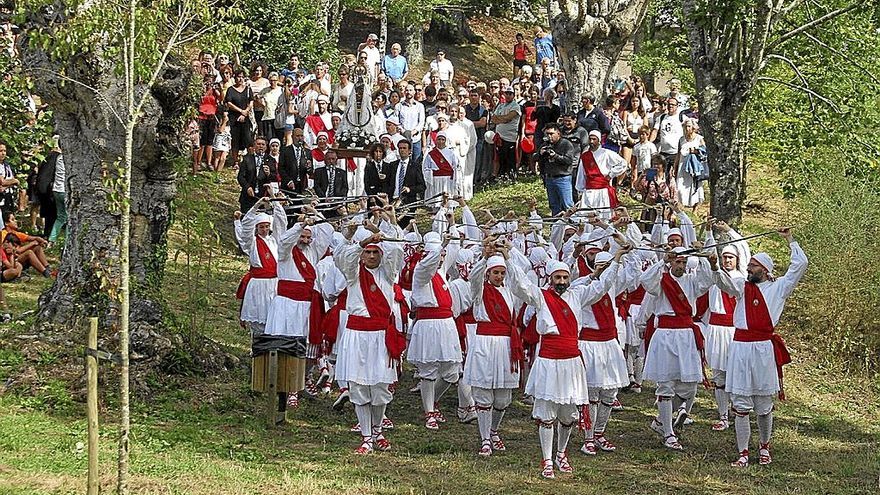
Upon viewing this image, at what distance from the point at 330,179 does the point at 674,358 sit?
9205mm

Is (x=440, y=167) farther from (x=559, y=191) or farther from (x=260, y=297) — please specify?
(x=260, y=297)

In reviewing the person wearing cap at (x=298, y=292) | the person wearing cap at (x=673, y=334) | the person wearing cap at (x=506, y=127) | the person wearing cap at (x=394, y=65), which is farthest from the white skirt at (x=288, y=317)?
the person wearing cap at (x=394, y=65)

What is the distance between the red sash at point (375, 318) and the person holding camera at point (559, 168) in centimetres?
702

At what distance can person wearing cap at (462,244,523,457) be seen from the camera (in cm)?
1114

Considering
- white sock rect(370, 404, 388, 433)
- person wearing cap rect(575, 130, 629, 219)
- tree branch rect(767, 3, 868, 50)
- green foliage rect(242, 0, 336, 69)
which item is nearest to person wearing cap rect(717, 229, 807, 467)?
white sock rect(370, 404, 388, 433)

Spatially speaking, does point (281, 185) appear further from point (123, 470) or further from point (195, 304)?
point (123, 470)

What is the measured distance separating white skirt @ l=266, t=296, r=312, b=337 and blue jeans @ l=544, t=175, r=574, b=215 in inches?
247

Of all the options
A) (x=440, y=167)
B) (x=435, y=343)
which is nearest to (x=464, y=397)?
(x=435, y=343)

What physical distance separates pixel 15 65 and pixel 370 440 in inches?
218

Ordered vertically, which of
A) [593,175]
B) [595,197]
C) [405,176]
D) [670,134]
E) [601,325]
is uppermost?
[670,134]

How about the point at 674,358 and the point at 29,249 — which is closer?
the point at 674,358

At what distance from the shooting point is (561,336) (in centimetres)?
1036

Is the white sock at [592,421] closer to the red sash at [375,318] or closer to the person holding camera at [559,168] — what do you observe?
the red sash at [375,318]

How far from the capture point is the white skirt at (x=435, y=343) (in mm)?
12094
